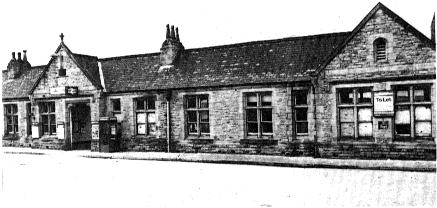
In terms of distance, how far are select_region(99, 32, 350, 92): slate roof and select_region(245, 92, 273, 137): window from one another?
2.24 feet

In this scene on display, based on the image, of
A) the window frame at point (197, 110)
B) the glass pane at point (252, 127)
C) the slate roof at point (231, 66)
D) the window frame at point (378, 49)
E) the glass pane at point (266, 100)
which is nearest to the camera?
the window frame at point (378, 49)

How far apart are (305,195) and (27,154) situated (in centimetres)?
1771

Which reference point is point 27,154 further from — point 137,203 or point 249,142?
point 137,203

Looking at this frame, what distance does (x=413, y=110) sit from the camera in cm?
1619

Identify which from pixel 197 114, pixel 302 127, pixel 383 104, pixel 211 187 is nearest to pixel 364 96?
pixel 383 104

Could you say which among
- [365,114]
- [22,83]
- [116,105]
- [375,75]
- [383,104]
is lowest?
[365,114]

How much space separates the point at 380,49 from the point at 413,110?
8.02 ft

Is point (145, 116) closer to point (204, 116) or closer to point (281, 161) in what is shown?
point (204, 116)

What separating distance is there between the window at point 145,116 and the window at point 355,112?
912 cm

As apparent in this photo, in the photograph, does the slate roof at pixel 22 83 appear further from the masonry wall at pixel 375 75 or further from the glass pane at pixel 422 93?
the glass pane at pixel 422 93

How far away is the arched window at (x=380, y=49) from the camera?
1667 cm

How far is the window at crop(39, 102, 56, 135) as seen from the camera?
84.5 ft

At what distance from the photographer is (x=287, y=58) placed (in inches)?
776

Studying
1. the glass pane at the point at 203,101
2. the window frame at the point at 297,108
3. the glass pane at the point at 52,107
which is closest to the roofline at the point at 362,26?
the window frame at the point at 297,108
